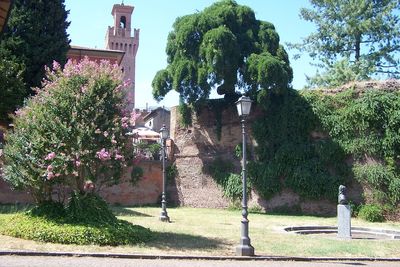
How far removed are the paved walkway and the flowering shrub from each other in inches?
91.7

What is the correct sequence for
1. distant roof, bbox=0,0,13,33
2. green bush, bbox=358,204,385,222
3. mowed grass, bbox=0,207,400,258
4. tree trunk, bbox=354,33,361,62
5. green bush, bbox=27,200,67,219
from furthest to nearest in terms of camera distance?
tree trunk, bbox=354,33,361,62
green bush, bbox=358,204,385,222
green bush, bbox=27,200,67,219
mowed grass, bbox=0,207,400,258
distant roof, bbox=0,0,13,33

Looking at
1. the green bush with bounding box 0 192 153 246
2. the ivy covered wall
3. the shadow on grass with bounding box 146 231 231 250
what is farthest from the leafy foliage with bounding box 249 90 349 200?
the green bush with bounding box 0 192 153 246

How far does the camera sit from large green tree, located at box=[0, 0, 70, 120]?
1933 centimetres

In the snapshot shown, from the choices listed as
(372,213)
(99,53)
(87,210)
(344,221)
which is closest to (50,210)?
(87,210)

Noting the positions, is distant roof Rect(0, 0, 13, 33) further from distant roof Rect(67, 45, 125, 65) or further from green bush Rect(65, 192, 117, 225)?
distant roof Rect(67, 45, 125, 65)

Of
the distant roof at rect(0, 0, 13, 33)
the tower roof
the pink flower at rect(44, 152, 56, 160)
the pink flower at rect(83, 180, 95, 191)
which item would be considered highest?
the tower roof

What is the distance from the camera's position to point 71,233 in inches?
419

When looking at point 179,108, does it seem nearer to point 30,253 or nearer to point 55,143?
point 55,143

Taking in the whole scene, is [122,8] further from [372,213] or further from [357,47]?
[372,213]

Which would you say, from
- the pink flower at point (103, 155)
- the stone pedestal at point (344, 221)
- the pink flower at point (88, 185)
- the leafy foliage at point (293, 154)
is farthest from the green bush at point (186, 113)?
the pink flower at point (103, 155)

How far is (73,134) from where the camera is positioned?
11.3 metres

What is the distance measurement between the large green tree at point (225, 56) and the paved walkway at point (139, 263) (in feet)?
48.0

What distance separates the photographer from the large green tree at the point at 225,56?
24030 millimetres

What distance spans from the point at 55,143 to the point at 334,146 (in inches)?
618
